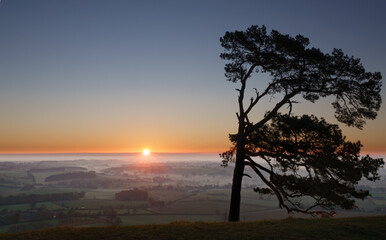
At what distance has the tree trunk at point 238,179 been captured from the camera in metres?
19.5

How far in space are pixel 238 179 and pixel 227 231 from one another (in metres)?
6.87

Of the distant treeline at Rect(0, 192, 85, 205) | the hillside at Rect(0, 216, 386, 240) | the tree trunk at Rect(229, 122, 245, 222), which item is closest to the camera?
the hillside at Rect(0, 216, 386, 240)

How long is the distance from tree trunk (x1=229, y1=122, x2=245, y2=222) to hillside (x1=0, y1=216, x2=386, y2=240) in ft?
12.9

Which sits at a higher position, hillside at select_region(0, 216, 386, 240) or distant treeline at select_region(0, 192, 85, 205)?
hillside at select_region(0, 216, 386, 240)

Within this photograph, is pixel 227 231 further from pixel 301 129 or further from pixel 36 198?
pixel 36 198

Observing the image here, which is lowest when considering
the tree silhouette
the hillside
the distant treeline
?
the distant treeline

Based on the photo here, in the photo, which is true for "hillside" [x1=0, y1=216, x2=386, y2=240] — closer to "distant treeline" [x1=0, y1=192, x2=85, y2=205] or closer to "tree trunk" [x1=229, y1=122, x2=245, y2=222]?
"tree trunk" [x1=229, y1=122, x2=245, y2=222]

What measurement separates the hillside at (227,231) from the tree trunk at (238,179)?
3925 mm

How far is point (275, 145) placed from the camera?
19562 mm

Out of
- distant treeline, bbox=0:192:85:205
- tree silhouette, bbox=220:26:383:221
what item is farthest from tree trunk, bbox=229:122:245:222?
distant treeline, bbox=0:192:85:205

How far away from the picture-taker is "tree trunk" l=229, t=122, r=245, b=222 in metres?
19.5

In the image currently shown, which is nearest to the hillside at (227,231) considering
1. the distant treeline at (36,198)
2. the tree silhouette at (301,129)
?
the tree silhouette at (301,129)

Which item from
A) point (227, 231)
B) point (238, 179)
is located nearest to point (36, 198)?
point (238, 179)

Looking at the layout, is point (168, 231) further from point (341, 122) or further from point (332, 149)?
point (341, 122)
